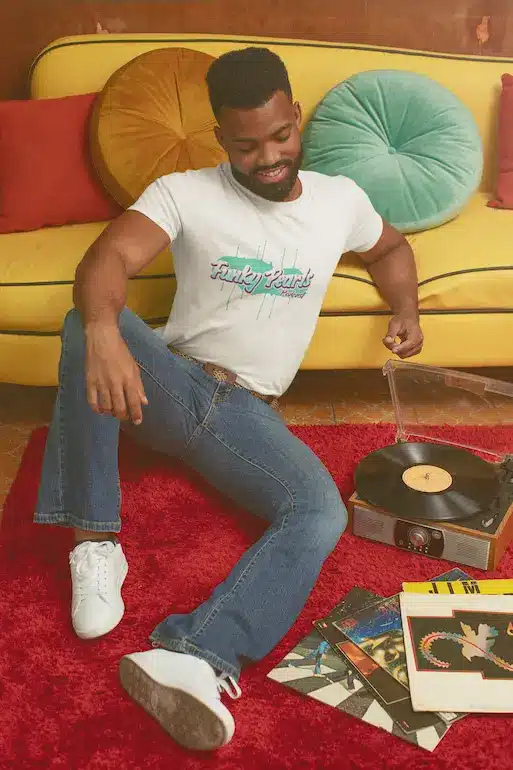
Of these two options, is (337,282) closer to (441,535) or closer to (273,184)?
(273,184)

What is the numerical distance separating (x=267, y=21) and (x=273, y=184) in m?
1.34

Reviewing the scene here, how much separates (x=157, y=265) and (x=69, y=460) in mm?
648

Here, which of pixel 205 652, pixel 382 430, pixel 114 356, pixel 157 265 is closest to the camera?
pixel 205 652

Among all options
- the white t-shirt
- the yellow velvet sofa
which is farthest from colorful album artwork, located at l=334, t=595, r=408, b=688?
the yellow velvet sofa

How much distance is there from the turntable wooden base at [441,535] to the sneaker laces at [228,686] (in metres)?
0.49

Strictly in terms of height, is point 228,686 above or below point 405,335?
below

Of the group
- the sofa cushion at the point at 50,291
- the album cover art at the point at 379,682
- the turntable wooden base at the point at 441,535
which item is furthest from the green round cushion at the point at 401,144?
the album cover art at the point at 379,682

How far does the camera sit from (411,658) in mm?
1373

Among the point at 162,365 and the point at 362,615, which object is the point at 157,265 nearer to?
the point at 162,365

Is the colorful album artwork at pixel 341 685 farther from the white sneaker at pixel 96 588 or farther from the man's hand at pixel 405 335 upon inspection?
the man's hand at pixel 405 335

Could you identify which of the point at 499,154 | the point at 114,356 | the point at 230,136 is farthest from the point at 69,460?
the point at 499,154

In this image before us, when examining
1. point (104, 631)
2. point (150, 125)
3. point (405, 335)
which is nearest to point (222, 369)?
point (405, 335)

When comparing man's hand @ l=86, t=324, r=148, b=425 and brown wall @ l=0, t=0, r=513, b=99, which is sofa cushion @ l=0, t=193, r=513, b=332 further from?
brown wall @ l=0, t=0, r=513, b=99

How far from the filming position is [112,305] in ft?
4.88
